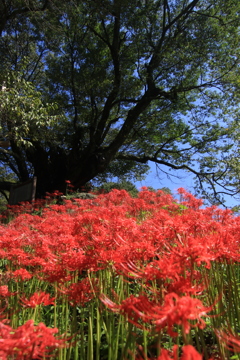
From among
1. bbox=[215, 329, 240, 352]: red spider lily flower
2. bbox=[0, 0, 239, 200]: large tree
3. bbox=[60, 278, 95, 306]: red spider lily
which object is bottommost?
bbox=[215, 329, 240, 352]: red spider lily flower

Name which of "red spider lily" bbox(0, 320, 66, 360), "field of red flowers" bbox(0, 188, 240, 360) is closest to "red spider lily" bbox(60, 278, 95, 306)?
"field of red flowers" bbox(0, 188, 240, 360)

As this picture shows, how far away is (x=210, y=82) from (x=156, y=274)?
11.1 metres

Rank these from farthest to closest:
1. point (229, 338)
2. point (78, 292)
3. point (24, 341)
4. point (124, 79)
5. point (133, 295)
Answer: point (124, 79) → point (133, 295) → point (78, 292) → point (229, 338) → point (24, 341)

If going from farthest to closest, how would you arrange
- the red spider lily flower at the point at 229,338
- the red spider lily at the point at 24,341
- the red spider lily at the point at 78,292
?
the red spider lily at the point at 78,292 → the red spider lily flower at the point at 229,338 → the red spider lily at the point at 24,341

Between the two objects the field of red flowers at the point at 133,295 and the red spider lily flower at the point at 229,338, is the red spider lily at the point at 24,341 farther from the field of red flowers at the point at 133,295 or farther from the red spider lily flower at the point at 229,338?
the red spider lily flower at the point at 229,338

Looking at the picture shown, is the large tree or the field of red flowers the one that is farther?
the large tree

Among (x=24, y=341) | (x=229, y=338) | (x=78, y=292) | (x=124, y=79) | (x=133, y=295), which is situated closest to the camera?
(x=24, y=341)

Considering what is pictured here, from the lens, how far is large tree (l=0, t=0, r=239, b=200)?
1005 cm

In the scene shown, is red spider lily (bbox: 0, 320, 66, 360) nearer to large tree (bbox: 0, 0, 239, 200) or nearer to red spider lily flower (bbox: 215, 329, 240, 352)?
red spider lily flower (bbox: 215, 329, 240, 352)

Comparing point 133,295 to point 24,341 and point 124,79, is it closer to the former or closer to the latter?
point 24,341

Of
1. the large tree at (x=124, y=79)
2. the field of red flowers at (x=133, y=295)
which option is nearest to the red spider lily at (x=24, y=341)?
the field of red flowers at (x=133, y=295)

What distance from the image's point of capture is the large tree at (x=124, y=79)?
1005cm

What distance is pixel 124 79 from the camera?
12750 mm

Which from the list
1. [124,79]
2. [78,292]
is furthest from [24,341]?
[124,79]
